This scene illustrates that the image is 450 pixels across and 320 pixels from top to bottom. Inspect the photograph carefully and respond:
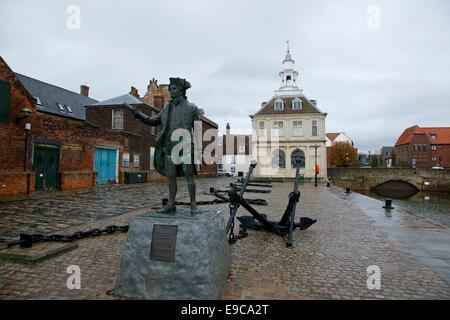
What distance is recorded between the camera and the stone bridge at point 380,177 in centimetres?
3969

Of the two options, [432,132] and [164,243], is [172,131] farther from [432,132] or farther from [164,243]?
[432,132]

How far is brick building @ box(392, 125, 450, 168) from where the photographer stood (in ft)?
206

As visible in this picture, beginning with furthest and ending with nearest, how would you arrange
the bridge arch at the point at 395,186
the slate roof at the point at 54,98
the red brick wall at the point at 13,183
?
the bridge arch at the point at 395,186
the slate roof at the point at 54,98
the red brick wall at the point at 13,183

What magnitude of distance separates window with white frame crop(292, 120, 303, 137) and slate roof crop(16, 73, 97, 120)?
84.1 ft

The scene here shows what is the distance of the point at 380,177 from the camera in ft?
135

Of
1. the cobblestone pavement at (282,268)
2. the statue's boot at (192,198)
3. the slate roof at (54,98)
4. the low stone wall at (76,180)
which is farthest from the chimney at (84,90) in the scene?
the statue's boot at (192,198)

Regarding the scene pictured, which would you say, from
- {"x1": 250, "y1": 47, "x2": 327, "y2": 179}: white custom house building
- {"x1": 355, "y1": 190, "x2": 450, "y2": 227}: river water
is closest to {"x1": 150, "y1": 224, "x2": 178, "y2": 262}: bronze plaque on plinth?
{"x1": 355, "y1": 190, "x2": 450, "y2": 227}: river water

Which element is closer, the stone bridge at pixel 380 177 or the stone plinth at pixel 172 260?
the stone plinth at pixel 172 260

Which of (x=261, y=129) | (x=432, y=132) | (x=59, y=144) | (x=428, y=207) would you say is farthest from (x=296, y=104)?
(x=432, y=132)

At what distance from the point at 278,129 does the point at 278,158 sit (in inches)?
156

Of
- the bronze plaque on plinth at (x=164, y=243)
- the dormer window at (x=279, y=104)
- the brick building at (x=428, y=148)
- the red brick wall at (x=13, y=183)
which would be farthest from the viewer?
the brick building at (x=428, y=148)

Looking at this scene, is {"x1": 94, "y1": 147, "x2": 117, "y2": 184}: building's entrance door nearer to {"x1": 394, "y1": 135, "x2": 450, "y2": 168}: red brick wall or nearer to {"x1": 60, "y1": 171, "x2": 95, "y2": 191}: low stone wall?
{"x1": 60, "y1": 171, "x2": 95, "y2": 191}: low stone wall

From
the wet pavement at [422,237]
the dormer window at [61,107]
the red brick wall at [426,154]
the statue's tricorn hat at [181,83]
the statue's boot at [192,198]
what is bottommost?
the wet pavement at [422,237]

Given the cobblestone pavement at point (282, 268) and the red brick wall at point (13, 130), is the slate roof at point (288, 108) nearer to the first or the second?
the red brick wall at point (13, 130)
